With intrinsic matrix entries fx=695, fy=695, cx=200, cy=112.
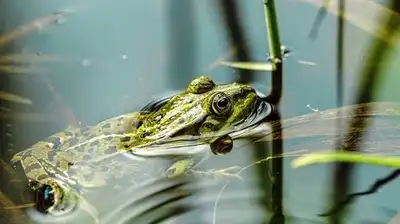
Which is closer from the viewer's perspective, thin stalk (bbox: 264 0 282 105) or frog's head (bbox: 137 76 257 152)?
thin stalk (bbox: 264 0 282 105)

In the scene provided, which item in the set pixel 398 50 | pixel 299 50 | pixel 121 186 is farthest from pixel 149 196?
pixel 398 50

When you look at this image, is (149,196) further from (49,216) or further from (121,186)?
(49,216)

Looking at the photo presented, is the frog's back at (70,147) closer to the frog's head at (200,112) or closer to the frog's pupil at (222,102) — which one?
the frog's head at (200,112)

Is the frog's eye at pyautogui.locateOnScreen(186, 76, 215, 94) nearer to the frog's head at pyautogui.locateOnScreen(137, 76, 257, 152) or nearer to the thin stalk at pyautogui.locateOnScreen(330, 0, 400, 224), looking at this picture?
the frog's head at pyautogui.locateOnScreen(137, 76, 257, 152)

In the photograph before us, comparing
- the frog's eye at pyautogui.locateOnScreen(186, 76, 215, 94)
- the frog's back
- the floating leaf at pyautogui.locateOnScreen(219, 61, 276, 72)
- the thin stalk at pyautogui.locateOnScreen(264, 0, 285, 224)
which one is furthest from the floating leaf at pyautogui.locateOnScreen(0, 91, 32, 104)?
the thin stalk at pyautogui.locateOnScreen(264, 0, 285, 224)

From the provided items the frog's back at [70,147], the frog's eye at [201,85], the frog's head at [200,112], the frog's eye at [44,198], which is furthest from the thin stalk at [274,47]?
the frog's eye at [44,198]

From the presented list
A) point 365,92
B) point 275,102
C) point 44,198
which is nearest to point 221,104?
point 275,102
